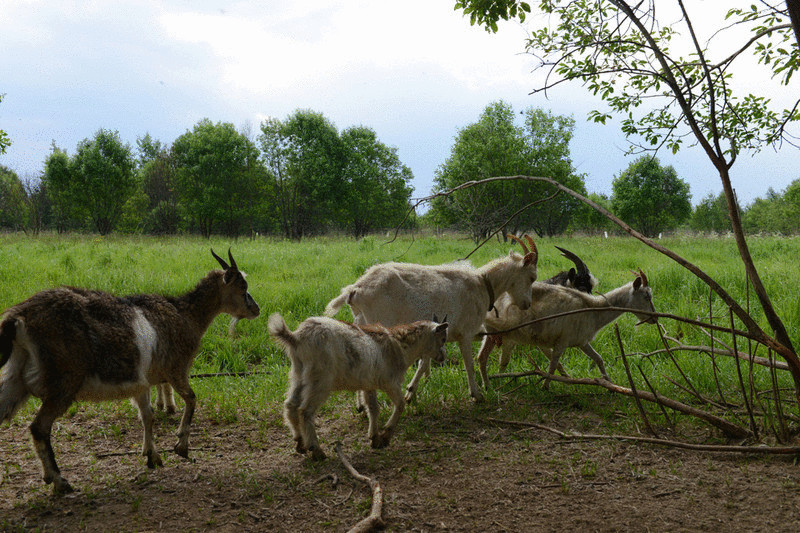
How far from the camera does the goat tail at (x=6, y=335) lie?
3618 mm

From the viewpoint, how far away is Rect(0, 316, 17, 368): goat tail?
362 centimetres

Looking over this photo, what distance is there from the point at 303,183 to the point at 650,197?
31.1 m

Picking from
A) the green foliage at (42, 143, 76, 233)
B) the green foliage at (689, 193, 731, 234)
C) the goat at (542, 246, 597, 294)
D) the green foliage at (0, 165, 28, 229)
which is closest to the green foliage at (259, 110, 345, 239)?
the green foliage at (42, 143, 76, 233)

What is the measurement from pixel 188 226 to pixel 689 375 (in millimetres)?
51256

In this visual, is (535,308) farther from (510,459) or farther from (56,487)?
(56,487)

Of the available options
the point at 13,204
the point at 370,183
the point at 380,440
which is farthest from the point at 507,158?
the point at 13,204

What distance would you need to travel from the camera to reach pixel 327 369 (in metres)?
4.16

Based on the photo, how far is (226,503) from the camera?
3.54m

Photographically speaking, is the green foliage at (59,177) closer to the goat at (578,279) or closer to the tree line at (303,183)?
the tree line at (303,183)

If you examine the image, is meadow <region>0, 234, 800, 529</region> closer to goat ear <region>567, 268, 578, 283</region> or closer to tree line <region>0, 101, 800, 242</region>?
goat ear <region>567, 268, 578, 283</region>

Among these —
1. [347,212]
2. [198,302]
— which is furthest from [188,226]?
[198,302]

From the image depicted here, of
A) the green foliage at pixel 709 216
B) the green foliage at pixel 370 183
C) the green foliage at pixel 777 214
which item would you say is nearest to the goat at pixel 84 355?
the green foliage at pixel 370 183

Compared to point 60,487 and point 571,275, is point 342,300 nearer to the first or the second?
point 60,487

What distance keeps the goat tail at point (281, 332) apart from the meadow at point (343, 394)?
3.06 ft
